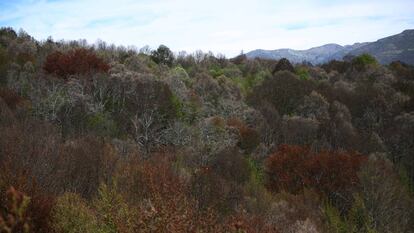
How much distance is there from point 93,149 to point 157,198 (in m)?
13.0

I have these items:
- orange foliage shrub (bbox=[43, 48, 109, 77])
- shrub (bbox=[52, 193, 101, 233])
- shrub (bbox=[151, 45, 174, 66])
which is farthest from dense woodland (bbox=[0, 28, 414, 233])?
shrub (bbox=[151, 45, 174, 66])

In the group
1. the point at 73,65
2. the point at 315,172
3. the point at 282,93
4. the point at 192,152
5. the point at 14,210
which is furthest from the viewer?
the point at 282,93

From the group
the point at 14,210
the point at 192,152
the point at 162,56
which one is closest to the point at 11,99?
the point at 192,152

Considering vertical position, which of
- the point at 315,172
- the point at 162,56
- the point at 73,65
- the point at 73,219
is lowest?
the point at 315,172

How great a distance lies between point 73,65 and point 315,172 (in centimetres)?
2272

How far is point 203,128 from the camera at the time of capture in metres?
33.7

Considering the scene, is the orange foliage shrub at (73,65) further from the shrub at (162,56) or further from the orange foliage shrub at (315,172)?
the shrub at (162,56)

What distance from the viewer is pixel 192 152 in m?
29.6

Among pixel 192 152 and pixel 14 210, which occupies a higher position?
pixel 14 210

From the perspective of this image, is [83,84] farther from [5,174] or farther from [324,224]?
[5,174]

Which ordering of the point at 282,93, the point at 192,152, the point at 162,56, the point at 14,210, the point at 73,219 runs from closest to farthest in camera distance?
1. the point at 14,210
2. the point at 73,219
3. the point at 192,152
4. the point at 282,93
5. the point at 162,56

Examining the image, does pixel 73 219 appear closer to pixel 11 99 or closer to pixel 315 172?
pixel 11 99

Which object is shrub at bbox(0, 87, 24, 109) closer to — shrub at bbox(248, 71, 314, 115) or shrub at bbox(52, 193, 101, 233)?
shrub at bbox(52, 193, 101, 233)

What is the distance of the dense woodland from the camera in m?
11.1
